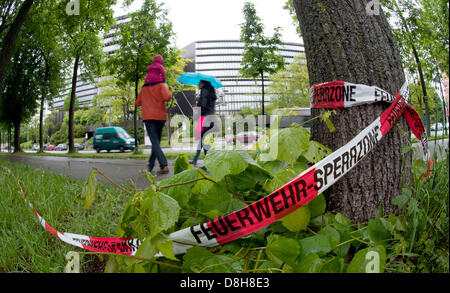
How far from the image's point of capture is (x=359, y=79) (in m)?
1.19

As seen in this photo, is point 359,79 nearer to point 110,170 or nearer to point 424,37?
point 424,37

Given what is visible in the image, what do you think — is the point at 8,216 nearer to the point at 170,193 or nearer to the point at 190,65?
the point at 170,193

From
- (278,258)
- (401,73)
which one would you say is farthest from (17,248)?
(401,73)

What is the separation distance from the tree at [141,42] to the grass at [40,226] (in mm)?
10882

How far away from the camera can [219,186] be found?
107cm

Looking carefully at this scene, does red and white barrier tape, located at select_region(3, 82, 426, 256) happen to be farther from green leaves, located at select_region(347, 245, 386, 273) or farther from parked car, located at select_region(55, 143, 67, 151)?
parked car, located at select_region(55, 143, 67, 151)

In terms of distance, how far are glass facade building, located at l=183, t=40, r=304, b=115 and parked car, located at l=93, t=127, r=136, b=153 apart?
10.2 metres

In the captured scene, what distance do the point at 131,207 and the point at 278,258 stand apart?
1.92 ft

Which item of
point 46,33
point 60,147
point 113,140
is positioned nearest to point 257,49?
point 46,33

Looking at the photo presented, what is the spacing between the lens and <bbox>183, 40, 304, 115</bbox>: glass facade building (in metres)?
16.2

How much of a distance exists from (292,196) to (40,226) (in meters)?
2.11

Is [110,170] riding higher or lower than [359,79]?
lower

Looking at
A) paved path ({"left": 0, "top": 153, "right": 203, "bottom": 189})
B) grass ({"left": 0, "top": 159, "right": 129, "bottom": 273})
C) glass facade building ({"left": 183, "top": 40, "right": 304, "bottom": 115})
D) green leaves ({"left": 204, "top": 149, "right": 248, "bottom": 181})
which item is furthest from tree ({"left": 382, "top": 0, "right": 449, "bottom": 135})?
glass facade building ({"left": 183, "top": 40, "right": 304, "bottom": 115})

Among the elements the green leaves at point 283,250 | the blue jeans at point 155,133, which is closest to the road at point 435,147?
the green leaves at point 283,250
